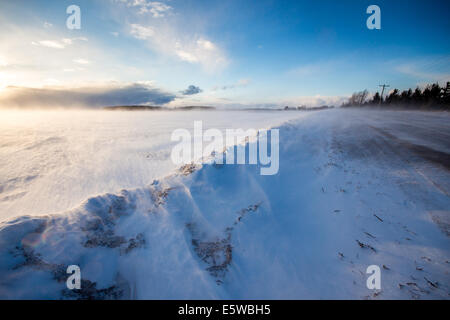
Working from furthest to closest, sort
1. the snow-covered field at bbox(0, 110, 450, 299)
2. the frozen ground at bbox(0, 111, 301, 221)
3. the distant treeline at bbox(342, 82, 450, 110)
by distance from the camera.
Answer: the distant treeline at bbox(342, 82, 450, 110)
the frozen ground at bbox(0, 111, 301, 221)
the snow-covered field at bbox(0, 110, 450, 299)

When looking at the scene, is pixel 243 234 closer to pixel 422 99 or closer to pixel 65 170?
pixel 65 170

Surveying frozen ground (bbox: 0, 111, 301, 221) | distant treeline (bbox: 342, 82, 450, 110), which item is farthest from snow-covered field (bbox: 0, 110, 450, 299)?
distant treeline (bbox: 342, 82, 450, 110)

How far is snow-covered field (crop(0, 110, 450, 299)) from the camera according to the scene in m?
2.54

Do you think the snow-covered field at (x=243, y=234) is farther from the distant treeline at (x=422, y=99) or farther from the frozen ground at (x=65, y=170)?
the distant treeline at (x=422, y=99)

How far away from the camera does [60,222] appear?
9.86 feet

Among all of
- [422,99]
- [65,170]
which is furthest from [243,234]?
[422,99]

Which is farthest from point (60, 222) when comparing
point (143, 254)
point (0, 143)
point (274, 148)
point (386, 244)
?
point (0, 143)

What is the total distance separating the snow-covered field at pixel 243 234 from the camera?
2535 mm

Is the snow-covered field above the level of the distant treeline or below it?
below

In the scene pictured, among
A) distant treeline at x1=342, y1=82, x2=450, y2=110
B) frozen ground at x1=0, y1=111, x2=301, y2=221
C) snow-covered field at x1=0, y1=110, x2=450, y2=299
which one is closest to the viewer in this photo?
snow-covered field at x1=0, y1=110, x2=450, y2=299

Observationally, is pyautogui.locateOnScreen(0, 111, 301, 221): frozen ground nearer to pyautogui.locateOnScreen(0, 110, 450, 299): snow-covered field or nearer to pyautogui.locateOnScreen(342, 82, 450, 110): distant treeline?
pyautogui.locateOnScreen(0, 110, 450, 299): snow-covered field

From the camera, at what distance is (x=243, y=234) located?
3662mm
